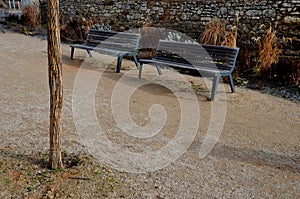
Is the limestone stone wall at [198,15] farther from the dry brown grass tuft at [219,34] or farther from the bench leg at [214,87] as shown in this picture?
the bench leg at [214,87]

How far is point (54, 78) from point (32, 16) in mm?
10145

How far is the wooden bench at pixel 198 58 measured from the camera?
4.52m

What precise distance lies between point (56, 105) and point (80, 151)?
0.65m

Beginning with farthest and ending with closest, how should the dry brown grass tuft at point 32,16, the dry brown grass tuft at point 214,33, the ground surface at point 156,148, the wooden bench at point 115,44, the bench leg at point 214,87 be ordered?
1. the dry brown grass tuft at point 32,16
2. the dry brown grass tuft at point 214,33
3. the wooden bench at point 115,44
4. the bench leg at point 214,87
5. the ground surface at point 156,148

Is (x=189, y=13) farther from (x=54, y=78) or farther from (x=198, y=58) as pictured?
(x=54, y=78)

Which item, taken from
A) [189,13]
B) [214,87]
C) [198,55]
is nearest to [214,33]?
[189,13]

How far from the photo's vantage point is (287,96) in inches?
187

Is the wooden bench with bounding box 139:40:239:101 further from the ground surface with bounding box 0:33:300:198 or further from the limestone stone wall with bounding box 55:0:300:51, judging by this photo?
the limestone stone wall with bounding box 55:0:300:51

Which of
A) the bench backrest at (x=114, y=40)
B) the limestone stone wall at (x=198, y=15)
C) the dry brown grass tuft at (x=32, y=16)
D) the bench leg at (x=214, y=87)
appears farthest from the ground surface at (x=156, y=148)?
the dry brown grass tuft at (x=32, y=16)

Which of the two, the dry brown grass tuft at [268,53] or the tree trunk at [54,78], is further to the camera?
the dry brown grass tuft at [268,53]

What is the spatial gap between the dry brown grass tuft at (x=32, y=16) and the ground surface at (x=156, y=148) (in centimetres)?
682

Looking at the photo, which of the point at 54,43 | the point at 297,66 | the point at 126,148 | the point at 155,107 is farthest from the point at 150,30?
the point at 54,43

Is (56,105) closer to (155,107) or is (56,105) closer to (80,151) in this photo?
(80,151)

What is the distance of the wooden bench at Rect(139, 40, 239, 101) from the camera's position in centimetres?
452
